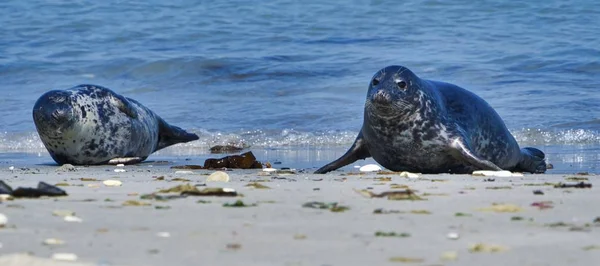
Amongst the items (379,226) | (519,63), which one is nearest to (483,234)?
(379,226)

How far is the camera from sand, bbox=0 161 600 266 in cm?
313

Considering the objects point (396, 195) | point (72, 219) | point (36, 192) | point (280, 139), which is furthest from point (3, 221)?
point (280, 139)

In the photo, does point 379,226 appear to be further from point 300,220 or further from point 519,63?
point 519,63

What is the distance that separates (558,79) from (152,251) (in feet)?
42.9

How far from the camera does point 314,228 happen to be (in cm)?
377

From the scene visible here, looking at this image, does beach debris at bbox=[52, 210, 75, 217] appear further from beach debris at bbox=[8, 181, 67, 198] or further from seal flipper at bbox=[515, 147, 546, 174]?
seal flipper at bbox=[515, 147, 546, 174]

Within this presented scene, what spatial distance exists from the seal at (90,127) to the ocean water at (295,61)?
4.51ft

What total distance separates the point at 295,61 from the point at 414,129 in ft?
35.9

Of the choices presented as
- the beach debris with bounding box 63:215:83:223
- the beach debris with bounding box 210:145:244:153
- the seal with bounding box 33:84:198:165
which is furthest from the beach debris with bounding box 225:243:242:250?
the beach debris with bounding box 210:145:244:153

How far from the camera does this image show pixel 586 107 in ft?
43.9

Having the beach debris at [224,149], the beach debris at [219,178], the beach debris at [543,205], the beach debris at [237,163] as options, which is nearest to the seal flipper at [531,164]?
the beach debris at [237,163]

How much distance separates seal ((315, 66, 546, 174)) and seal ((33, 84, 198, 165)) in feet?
8.61

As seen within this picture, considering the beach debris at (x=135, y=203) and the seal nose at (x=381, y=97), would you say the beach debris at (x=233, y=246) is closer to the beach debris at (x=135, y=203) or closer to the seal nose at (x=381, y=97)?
the beach debris at (x=135, y=203)

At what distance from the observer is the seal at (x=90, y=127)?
9195mm
